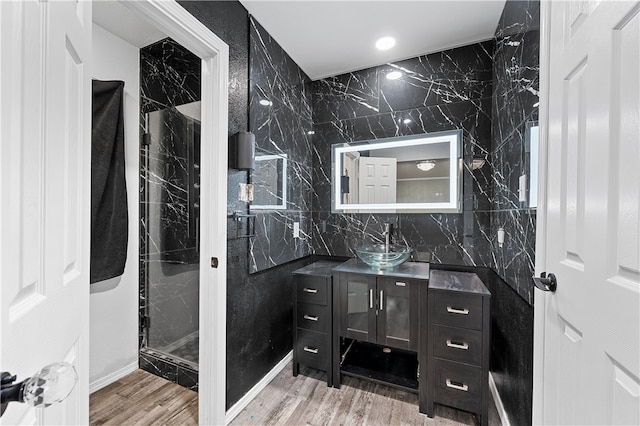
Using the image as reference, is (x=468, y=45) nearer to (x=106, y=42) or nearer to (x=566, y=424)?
(x=566, y=424)

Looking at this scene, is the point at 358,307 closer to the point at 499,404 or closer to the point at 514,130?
the point at 499,404

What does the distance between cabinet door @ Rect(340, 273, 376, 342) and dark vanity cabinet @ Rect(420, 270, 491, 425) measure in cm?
34

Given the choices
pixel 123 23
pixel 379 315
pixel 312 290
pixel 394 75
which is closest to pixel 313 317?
pixel 312 290

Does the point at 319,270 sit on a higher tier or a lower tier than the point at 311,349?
Answer: higher

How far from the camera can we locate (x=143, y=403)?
1.81 metres

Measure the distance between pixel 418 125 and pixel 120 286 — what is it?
107 inches

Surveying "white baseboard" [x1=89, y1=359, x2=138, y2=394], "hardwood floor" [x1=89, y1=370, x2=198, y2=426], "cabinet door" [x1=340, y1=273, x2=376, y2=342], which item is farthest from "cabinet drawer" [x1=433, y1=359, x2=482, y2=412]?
"white baseboard" [x1=89, y1=359, x2=138, y2=394]

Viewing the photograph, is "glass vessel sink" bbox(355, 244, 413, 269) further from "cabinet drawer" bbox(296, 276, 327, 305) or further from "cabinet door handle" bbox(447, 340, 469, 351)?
"cabinet door handle" bbox(447, 340, 469, 351)

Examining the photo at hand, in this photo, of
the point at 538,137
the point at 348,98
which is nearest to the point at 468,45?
the point at 348,98

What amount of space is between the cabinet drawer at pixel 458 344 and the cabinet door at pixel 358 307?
409 millimetres

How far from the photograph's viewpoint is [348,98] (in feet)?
8.07

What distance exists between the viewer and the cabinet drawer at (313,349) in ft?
6.46

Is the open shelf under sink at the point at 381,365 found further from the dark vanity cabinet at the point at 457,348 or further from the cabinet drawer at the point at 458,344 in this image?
the cabinet drawer at the point at 458,344

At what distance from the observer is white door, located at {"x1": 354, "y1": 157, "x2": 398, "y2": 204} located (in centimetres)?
231
